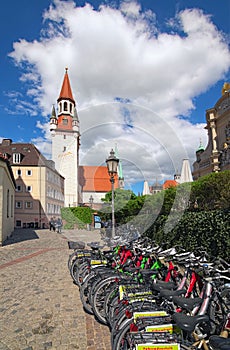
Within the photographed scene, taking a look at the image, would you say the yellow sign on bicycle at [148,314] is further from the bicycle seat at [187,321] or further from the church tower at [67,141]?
the church tower at [67,141]

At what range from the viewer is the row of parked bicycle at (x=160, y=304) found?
208 centimetres

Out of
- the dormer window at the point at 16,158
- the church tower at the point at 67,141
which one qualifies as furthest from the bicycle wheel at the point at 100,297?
the church tower at the point at 67,141

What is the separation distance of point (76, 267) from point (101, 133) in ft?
22.6

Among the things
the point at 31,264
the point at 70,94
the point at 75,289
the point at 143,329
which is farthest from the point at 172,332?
the point at 70,94

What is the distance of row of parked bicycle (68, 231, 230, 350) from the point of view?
2082mm

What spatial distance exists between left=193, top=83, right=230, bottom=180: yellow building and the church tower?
67.9 ft

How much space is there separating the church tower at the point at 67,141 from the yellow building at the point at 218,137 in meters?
20.7

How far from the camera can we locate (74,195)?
42.8 metres

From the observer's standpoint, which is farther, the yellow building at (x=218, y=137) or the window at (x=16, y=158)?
the window at (x=16, y=158)

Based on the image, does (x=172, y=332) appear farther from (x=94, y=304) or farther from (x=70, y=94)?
(x=70, y=94)

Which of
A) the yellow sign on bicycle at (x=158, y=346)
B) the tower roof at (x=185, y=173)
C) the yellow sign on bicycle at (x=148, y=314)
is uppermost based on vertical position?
the tower roof at (x=185, y=173)

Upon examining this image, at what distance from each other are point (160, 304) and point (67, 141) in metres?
44.2

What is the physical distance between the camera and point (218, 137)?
26312mm

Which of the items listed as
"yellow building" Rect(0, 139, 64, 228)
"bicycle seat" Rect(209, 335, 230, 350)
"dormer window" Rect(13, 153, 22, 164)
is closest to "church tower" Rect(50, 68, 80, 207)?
"yellow building" Rect(0, 139, 64, 228)
